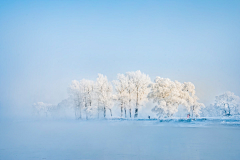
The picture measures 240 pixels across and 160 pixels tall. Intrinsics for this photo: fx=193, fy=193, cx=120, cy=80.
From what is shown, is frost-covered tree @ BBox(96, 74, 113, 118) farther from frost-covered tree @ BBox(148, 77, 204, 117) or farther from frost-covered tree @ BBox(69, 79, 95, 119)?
frost-covered tree @ BBox(148, 77, 204, 117)

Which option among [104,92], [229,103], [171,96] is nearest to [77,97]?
[104,92]

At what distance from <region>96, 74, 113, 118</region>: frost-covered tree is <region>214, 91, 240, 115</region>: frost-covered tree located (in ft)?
85.4

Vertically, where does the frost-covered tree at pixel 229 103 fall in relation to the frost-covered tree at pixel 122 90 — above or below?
below

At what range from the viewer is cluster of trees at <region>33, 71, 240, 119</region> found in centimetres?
4184

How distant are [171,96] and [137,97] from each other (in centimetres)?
1015

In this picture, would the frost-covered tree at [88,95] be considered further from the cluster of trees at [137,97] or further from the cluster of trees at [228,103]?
the cluster of trees at [228,103]

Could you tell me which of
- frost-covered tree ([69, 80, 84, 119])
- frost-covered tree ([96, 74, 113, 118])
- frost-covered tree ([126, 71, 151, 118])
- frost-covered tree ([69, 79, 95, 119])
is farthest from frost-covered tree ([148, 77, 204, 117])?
frost-covered tree ([69, 80, 84, 119])

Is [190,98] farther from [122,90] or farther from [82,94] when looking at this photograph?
[82,94]

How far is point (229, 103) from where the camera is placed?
41.5 metres

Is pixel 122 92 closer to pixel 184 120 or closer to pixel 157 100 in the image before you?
pixel 157 100

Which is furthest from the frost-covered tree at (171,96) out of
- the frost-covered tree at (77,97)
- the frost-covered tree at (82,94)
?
the frost-covered tree at (77,97)

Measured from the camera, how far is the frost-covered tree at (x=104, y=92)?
51469 millimetres

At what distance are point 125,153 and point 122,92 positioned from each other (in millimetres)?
40028

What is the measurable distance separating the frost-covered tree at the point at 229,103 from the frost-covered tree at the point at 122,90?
21.7m
